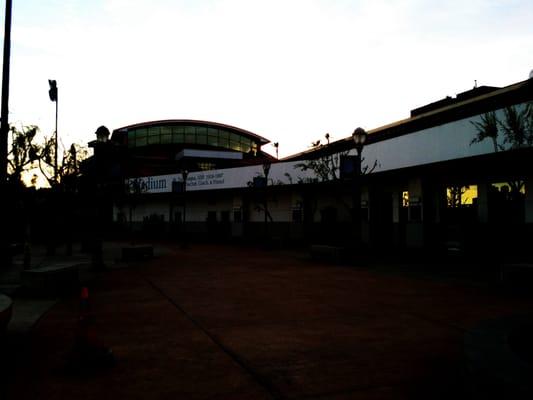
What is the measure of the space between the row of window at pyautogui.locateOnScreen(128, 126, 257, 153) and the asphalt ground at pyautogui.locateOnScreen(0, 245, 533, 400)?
55.6 metres

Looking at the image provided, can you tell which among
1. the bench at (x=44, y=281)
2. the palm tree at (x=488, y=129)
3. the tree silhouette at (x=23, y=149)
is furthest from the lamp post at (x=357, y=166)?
the tree silhouette at (x=23, y=149)

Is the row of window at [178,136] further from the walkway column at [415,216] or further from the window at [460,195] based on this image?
the window at [460,195]

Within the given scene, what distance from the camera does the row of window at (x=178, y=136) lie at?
6606 centimetres

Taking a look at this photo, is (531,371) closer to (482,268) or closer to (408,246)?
(482,268)

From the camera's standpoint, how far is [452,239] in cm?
2214

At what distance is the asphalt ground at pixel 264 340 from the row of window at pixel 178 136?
55.6m

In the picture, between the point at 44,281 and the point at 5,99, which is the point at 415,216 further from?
the point at 5,99

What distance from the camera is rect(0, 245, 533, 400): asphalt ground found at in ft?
15.6

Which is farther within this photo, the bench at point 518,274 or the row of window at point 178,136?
the row of window at point 178,136

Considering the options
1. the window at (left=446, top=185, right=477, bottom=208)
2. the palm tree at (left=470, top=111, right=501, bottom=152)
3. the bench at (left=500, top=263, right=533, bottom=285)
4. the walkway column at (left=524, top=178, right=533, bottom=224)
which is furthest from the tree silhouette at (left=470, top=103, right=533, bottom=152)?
the window at (left=446, top=185, right=477, bottom=208)

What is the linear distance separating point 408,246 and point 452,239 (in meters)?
2.17

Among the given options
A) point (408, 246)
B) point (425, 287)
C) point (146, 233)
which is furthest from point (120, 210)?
point (425, 287)

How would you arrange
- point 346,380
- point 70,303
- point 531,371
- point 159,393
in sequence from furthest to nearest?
point 70,303, point 346,380, point 159,393, point 531,371

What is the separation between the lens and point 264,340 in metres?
6.68
